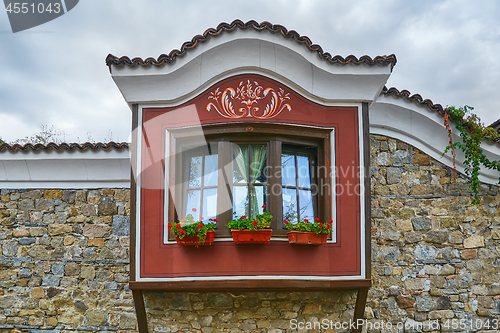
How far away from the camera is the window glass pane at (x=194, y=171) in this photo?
6.03 m

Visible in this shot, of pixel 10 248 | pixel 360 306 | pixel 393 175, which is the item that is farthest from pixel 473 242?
pixel 10 248

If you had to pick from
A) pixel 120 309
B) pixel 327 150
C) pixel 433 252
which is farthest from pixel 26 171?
pixel 433 252

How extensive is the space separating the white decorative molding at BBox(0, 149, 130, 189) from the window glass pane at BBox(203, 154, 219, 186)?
1.32 metres

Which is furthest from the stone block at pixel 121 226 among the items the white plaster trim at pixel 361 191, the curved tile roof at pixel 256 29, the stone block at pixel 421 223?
the stone block at pixel 421 223

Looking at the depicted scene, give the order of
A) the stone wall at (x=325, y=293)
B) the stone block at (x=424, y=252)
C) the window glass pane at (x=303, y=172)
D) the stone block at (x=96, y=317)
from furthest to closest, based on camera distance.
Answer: the stone block at (x=96, y=317)
the stone block at (x=424, y=252)
the stone wall at (x=325, y=293)
the window glass pane at (x=303, y=172)

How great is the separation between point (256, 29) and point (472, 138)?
3.46 metres

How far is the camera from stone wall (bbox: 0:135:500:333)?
6141mm

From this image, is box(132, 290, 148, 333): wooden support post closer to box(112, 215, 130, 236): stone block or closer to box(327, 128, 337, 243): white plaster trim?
box(112, 215, 130, 236): stone block

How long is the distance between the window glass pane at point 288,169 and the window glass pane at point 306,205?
0.69ft

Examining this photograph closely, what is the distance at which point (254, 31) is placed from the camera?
18.4ft

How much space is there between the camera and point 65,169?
6.71 meters

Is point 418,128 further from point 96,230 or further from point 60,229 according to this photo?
point 60,229

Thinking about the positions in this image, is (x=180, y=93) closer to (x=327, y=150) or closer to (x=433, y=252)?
(x=327, y=150)

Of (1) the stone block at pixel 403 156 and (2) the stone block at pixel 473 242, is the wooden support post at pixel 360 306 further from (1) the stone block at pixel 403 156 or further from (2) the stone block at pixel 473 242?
(1) the stone block at pixel 403 156
